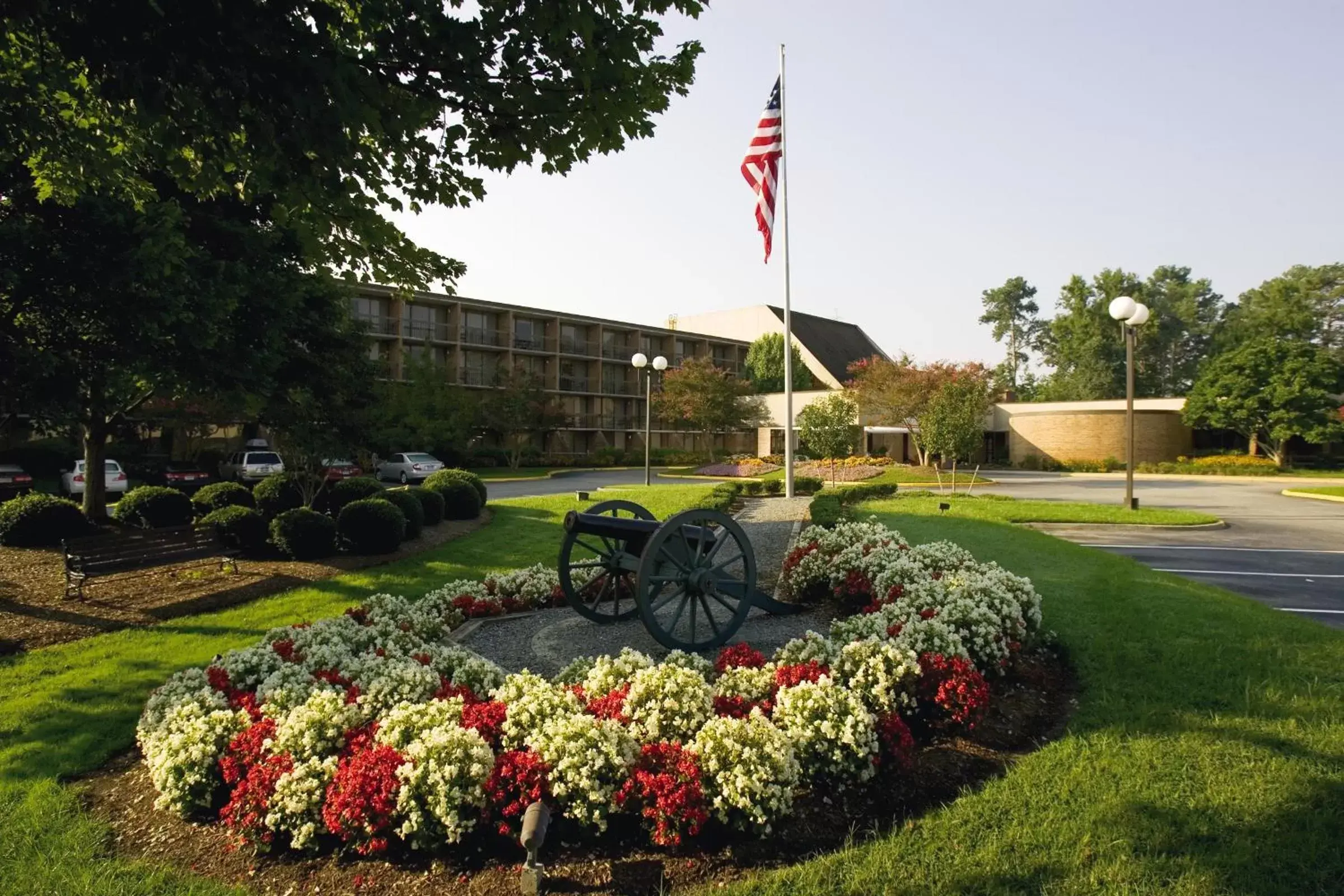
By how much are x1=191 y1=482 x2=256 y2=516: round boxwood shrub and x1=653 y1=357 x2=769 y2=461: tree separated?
29.3 meters

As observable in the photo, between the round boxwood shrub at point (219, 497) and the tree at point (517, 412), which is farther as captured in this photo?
the tree at point (517, 412)

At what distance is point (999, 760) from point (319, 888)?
363 centimetres

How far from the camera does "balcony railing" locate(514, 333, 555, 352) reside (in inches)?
1837

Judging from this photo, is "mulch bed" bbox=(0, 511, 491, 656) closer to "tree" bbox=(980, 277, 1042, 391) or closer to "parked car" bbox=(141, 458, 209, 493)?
"parked car" bbox=(141, 458, 209, 493)

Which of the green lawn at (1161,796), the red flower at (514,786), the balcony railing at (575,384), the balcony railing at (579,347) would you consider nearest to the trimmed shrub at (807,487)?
the green lawn at (1161,796)

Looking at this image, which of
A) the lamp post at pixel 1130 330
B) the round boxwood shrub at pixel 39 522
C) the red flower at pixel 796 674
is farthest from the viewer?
the lamp post at pixel 1130 330

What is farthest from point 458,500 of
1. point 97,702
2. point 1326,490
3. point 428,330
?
point 428,330

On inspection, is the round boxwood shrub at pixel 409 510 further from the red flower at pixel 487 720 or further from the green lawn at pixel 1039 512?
the red flower at pixel 487 720

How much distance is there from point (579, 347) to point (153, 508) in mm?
37973

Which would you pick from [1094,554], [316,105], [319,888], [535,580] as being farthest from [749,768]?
[1094,554]

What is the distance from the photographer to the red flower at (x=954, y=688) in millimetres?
4375

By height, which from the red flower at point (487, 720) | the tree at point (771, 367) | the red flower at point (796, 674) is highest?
the tree at point (771, 367)

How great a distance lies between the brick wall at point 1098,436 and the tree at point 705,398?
1645 centimetres

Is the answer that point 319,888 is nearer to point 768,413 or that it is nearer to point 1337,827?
point 1337,827
